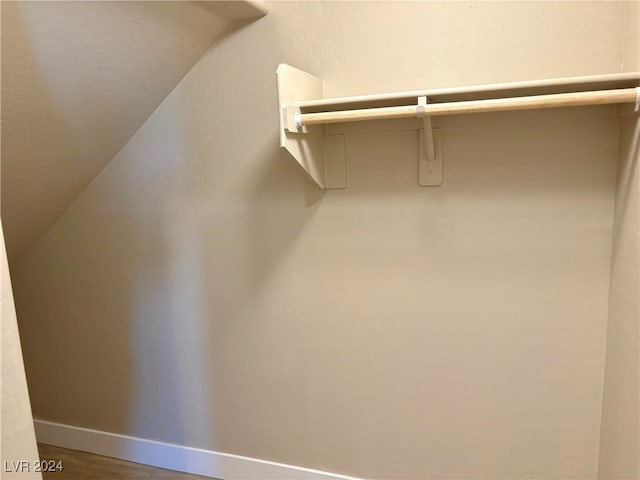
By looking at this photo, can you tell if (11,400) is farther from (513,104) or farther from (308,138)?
(513,104)

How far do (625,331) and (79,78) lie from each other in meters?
1.91

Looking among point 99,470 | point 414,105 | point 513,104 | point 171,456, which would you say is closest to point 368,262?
point 414,105

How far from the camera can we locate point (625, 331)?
54.6 inches

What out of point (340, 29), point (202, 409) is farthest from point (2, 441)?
point (340, 29)

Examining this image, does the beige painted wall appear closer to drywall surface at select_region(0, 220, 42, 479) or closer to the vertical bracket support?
the vertical bracket support

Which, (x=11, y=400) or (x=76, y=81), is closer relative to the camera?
(x=11, y=400)

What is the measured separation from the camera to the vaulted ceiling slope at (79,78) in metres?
1.38

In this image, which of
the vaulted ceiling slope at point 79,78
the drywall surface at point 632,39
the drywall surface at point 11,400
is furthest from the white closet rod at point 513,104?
the drywall surface at point 11,400

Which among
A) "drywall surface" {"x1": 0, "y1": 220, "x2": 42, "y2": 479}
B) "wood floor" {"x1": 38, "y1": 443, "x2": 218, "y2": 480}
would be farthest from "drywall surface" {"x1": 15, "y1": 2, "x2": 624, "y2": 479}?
"drywall surface" {"x1": 0, "y1": 220, "x2": 42, "y2": 479}

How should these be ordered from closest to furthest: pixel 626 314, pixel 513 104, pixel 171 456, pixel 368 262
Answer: pixel 513 104 → pixel 626 314 → pixel 368 262 → pixel 171 456

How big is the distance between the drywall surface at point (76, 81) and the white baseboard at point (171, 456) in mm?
1095

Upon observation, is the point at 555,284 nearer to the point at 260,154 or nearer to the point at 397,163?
the point at 397,163

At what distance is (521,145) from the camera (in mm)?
1559

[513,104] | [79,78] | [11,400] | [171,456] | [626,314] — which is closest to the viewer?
[11,400]
